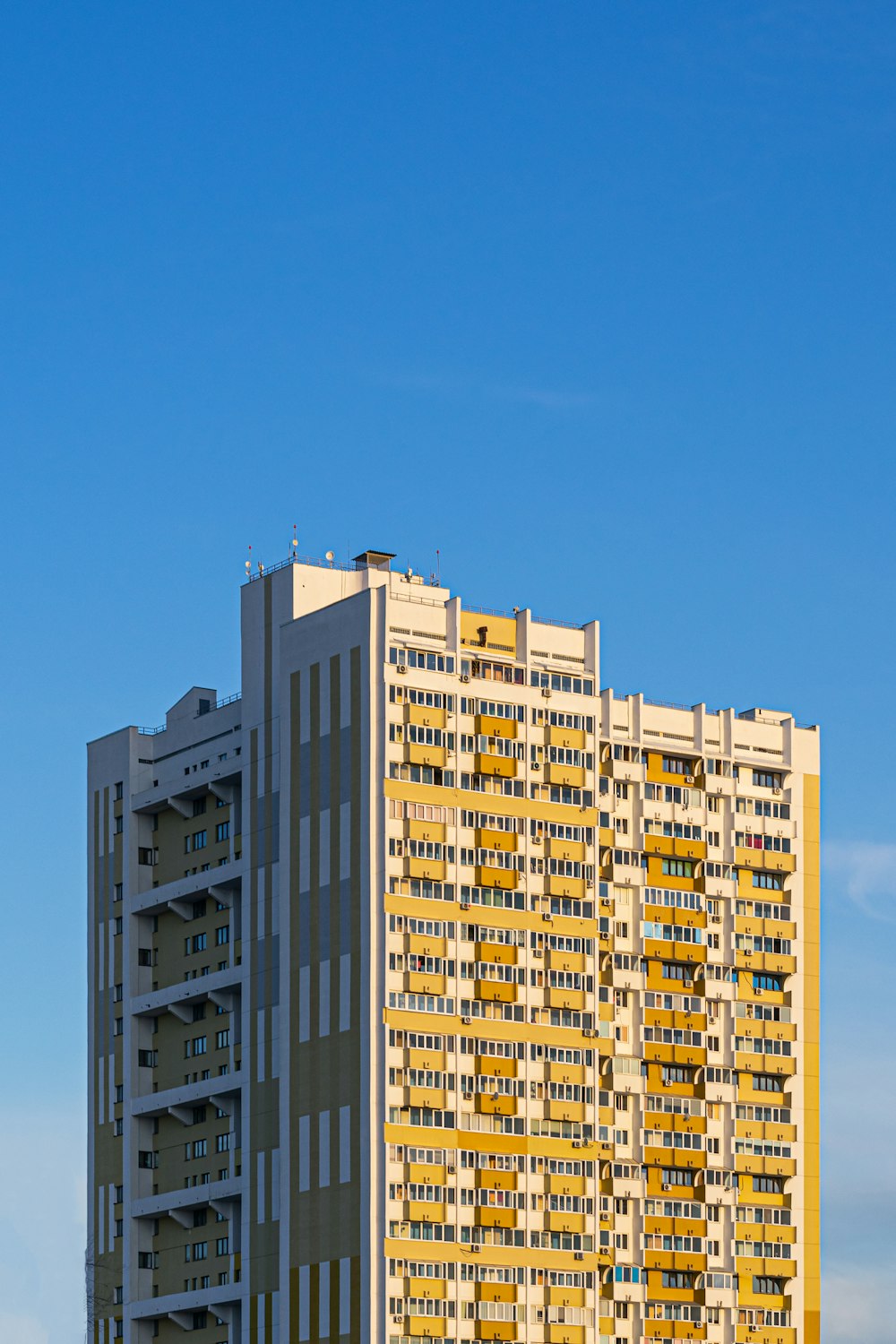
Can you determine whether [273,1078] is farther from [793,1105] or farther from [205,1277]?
[793,1105]

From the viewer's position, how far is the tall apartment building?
15912 cm

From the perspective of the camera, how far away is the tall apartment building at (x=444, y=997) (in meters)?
159

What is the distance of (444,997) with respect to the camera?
526 feet

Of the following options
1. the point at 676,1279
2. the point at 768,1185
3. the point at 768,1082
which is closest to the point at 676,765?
the point at 768,1082

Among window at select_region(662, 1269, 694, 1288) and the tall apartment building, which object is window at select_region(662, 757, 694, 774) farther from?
window at select_region(662, 1269, 694, 1288)

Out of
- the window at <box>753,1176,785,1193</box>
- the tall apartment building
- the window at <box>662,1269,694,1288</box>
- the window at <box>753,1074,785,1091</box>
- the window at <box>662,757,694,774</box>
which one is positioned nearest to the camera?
the tall apartment building

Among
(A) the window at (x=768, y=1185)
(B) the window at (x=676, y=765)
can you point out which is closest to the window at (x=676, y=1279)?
(A) the window at (x=768, y=1185)

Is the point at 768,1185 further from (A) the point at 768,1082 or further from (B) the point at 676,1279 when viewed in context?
(B) the point at 676,1279

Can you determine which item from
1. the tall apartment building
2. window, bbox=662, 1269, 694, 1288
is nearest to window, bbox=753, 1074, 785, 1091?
the tall apartment building

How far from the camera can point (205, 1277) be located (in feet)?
564

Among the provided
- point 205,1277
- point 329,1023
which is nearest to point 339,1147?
point 329,1023

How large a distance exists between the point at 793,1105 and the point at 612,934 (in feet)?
55.9

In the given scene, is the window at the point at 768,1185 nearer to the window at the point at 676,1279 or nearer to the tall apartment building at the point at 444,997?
the tall apartment building at the point at 444,997


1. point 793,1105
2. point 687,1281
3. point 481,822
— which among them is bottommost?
point 687,1281
